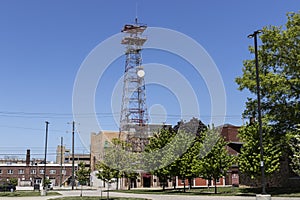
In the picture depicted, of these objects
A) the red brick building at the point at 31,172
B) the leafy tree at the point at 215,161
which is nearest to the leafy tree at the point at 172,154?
the leafy tree at the point at 215,161

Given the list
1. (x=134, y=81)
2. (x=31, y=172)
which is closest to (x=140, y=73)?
(x=134, y=81)

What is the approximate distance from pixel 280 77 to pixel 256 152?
678 cm

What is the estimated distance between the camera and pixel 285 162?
38.6 metres

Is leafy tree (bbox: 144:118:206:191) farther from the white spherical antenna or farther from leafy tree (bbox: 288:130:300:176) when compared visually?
the white spherical antenna

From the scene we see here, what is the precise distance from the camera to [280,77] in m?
31.5

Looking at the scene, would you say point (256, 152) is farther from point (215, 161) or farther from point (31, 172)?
point (31, 172)

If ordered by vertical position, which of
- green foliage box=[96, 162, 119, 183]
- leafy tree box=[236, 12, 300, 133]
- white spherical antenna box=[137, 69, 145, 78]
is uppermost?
white spherical antenna box=[137, 69, 145, 78]

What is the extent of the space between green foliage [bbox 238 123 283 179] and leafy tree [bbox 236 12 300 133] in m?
2.25

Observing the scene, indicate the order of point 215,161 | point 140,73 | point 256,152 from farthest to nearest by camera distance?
point 140,73
point 215,161
point 256,152

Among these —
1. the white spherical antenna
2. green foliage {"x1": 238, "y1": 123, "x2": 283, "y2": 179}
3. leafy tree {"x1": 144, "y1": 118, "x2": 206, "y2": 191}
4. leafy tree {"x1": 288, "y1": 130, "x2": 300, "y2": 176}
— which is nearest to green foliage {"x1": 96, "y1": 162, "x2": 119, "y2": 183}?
leafy tree {"x1": 144, "y1": 118, "x2": 206, "y2": 191}

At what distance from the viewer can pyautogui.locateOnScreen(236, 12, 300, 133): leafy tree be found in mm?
31641

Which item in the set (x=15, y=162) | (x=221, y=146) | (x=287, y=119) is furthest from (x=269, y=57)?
(x=15, y=162)

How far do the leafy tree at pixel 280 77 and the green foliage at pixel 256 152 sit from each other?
225 centimetres

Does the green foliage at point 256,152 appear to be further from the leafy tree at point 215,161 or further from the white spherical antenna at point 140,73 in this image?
the white spherical antenna at point 140,73
